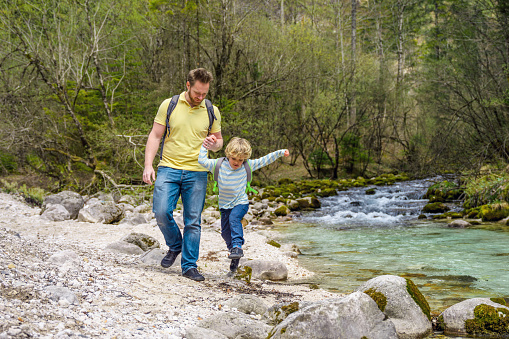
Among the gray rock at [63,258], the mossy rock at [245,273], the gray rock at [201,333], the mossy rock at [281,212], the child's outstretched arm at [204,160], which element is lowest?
the mossy rock at [281,212]

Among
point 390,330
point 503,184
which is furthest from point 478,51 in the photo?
point 390,330

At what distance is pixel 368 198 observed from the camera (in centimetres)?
1569

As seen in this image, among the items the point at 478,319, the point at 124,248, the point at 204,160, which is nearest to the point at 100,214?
the point at 124,248

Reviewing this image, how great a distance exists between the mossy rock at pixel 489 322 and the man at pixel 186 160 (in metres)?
2.52

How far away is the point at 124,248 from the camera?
554 cm

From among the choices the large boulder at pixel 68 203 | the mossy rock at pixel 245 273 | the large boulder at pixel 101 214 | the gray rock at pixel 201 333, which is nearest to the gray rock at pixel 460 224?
the mossy rock at pixel 245 273

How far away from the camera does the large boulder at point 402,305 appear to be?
343cm

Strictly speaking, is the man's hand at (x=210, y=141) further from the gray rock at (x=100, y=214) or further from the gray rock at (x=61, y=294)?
the gray rock at (x=100, y=214)

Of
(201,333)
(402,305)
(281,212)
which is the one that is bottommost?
(281,212)

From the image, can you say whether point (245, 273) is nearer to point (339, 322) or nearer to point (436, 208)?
point (339, 322)

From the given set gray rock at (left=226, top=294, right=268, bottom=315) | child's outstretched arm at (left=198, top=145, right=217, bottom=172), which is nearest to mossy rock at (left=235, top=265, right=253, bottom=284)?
gray rock at (left=226, top=294, right=268, bottom=315)

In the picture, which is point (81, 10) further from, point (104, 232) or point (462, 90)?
point (462, 90)

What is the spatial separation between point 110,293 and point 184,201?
1.36 m

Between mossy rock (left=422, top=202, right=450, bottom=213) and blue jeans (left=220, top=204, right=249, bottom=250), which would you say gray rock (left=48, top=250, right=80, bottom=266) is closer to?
blue jeans (left=220, top=204, right=249, bottom=250)
